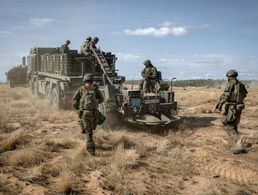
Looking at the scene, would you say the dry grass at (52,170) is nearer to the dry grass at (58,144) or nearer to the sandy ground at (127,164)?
the sandy ground at (127,164)

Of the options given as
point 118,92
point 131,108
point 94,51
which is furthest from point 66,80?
point 131,108

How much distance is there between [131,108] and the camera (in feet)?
37.5

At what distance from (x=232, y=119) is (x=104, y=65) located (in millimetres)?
6725

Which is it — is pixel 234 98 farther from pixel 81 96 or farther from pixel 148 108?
pixel 81 96

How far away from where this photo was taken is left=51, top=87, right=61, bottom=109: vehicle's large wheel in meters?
16.0

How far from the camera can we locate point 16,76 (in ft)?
105

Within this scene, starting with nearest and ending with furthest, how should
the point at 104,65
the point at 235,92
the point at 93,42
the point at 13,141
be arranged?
→ the point at 13,141, the point at 235,92, the point at 104,65, the point at 93,42

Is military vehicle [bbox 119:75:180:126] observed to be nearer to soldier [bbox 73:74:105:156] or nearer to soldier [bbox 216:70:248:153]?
soldier [bbox 216:70:248:153]

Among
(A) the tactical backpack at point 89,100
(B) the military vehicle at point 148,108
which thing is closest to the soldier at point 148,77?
(B) the military vehicle at point 148,108

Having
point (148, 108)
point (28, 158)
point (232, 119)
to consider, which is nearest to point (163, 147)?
point (232, 119)

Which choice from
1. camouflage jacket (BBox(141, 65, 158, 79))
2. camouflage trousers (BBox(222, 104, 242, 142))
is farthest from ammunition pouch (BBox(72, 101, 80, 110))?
camouflage jacket (BBox(141, 65, 158, 79))

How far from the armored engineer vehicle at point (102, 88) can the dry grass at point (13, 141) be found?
3.23 metres

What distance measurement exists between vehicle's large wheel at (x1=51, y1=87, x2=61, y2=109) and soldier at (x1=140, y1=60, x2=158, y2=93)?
477 cm

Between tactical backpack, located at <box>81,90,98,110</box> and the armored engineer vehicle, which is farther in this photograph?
the armored engineer vehicle
